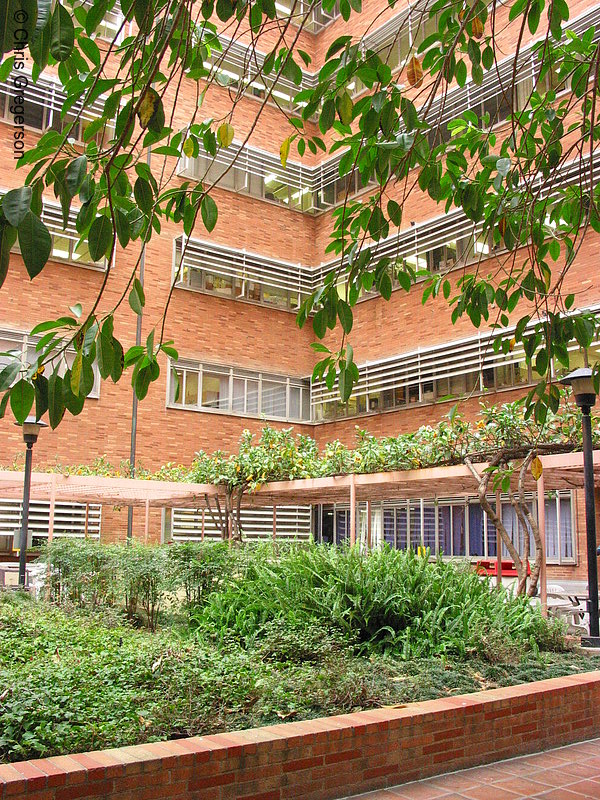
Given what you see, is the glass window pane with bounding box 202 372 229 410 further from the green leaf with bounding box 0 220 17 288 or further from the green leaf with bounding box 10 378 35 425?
the green leaf with bounding box 0 220 17 288

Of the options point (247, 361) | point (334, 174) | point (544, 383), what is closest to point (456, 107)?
point (334, 174)

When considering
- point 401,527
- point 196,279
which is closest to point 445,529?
point 401,527

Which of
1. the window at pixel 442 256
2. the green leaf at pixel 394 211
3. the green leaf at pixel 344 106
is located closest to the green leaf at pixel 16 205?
the green leaf at pixel 344 106

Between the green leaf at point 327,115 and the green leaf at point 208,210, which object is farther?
the green leaf at point 327,115

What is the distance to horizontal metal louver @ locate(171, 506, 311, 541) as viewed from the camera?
23.5 metres

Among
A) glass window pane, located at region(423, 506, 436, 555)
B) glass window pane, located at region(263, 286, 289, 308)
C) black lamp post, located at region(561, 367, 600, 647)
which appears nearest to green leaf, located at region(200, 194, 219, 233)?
black lamp post, located at region(561, 367, 600, 647)

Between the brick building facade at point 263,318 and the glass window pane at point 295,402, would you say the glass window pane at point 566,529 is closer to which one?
the brick building facade at point 263,318

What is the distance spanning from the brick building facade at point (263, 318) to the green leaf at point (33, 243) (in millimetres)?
17379

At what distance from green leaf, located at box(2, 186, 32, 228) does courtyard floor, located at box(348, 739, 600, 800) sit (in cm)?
395

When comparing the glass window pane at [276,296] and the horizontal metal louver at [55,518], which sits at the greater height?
the glass window pane at [276,296]

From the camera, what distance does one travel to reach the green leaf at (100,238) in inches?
96.3

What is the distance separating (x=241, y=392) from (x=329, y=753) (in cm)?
2007

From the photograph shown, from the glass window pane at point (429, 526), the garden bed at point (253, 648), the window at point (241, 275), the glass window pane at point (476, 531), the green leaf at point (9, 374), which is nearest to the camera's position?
the green leaf at point (9, 374)

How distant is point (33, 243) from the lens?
79.7 inches
